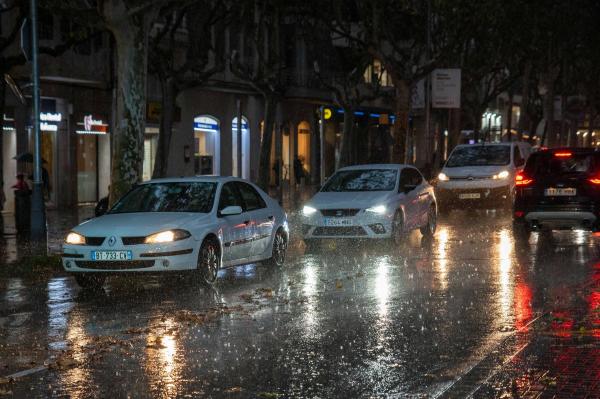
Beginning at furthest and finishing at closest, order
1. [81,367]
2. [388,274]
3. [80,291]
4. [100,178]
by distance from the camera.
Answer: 1. [100,178]
2. [388,274]
3. [80,291]
4. [81,367]

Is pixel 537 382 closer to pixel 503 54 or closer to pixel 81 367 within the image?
pixel 81 367

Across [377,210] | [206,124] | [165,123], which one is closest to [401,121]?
[165,123]

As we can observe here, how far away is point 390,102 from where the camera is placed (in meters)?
60.8

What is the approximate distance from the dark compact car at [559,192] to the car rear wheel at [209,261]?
311 inches

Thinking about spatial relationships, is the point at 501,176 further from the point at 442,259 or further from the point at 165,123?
the point at 442,259

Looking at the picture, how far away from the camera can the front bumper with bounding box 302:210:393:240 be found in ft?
62.2

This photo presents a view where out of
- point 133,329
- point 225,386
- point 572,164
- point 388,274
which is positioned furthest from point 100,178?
point 225,386

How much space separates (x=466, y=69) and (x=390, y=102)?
47.9 feet

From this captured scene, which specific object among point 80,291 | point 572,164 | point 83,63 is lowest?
point 80,291

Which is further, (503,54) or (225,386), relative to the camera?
(503,54)

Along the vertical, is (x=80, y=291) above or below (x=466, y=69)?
below

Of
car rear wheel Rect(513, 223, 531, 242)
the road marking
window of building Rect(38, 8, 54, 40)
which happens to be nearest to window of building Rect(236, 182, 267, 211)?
car rear wheel Rect(513, 223, 531, 242)

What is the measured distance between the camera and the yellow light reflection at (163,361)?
7562mm

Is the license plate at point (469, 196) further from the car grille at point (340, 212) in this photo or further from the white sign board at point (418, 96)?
the white sign board at point (418, 96)
